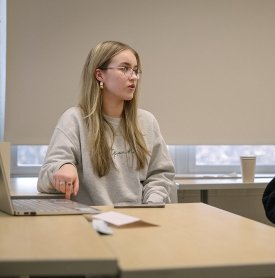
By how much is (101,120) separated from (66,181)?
0.44 m

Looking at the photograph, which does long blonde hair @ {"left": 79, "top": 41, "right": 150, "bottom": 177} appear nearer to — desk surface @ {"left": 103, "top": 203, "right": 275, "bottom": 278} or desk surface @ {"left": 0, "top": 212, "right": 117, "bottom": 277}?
desk surface @ {"left": 103, "top": 203, "right": 275, "bottom": 278}

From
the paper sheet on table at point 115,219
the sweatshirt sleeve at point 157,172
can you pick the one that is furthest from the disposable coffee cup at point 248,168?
the paper sheet on table at point 115,219

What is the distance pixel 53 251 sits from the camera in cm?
91

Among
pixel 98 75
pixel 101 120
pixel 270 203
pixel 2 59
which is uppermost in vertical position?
pixel 2 59

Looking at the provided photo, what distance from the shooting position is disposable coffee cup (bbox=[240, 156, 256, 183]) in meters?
2.98

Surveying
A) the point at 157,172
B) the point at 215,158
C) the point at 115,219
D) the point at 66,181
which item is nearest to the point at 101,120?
the point at 157,172

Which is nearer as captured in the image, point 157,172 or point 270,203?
point 270,203

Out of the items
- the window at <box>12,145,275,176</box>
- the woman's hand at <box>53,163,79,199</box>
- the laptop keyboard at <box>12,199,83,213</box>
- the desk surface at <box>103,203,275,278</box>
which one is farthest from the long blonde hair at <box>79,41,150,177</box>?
the window at <box>12,145,275,176</box>

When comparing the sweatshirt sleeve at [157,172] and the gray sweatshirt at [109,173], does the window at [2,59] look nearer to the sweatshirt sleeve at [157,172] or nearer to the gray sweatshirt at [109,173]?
the gray sweatshirt at [109,173]

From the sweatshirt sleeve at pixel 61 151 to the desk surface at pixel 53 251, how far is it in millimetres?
808

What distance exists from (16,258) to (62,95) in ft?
8.07

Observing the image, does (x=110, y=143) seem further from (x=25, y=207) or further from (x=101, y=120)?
(x=25, y=207)

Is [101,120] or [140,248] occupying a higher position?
[101,120]

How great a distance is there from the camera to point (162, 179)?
2172mm
